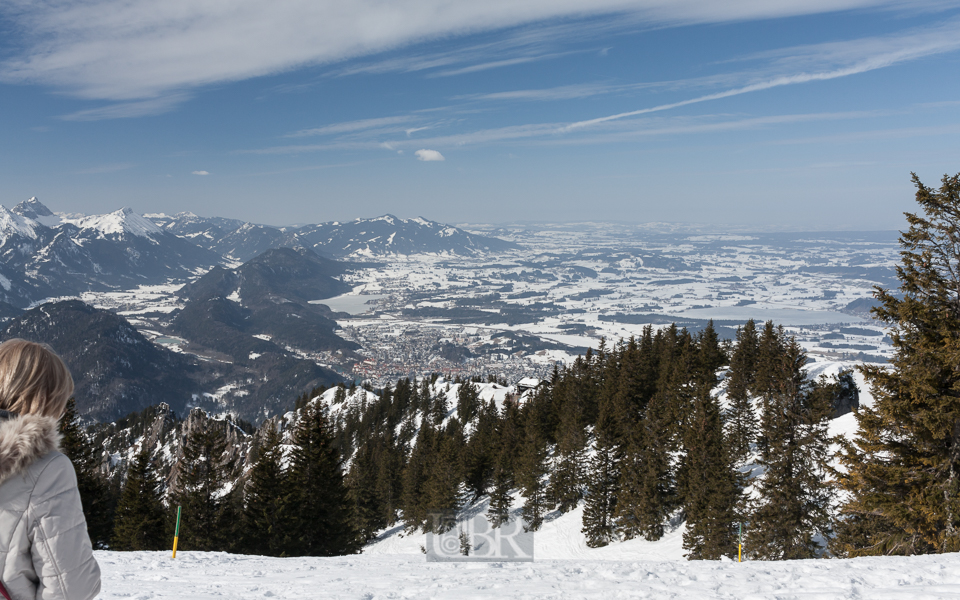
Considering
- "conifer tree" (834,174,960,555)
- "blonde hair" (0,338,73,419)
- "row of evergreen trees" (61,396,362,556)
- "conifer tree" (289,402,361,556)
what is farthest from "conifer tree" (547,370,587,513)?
"blonde hair" (0,338,73,419)

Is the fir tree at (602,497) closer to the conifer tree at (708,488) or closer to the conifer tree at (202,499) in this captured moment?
the conifer tree at (708,488)

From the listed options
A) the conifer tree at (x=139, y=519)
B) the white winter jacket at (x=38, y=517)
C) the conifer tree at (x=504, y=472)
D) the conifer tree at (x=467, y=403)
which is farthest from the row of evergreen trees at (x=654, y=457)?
the white winter jacket at (x=38, y=517)

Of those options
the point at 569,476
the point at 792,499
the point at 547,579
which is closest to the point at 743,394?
the point at 792,499

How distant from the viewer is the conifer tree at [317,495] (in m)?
23.5

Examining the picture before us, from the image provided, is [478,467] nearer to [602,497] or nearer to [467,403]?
[602,497]

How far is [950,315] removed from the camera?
13.1m

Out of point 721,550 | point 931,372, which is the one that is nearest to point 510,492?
point 721,550

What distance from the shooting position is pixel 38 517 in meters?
2.77

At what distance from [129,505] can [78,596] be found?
27.2m

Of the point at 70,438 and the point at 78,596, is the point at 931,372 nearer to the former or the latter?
the point at 78,596

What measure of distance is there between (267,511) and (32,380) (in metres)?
23.7

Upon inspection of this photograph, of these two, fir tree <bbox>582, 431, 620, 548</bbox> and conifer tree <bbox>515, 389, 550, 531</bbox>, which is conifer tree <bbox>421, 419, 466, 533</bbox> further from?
fir tree <bbox>582, 431, 620, 548</bbox>

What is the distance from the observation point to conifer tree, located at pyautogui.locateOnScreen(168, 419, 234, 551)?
908 inches

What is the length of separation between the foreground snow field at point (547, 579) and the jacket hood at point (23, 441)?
26.0 feet
